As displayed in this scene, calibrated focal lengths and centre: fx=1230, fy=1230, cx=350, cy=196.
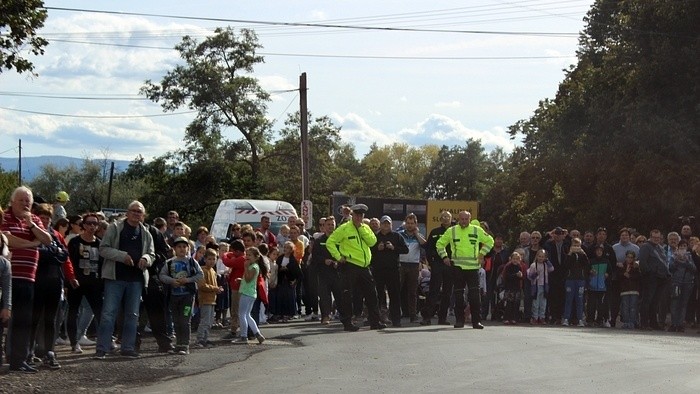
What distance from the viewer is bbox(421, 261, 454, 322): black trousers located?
20859 millimetres

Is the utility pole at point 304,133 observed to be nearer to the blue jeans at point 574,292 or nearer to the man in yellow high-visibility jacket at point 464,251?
the blue jeans at point 574,292

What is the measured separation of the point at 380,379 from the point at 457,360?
6.47 feet

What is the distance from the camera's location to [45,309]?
13914mm

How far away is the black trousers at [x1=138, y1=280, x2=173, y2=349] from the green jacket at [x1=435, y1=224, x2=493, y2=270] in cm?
584

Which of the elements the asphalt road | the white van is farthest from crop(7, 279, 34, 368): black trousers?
the white van

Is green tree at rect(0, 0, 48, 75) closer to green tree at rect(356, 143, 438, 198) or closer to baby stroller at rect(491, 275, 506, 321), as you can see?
Answer: baby stroller at rect(491, 275, 506, 321)

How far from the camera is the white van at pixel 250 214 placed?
3359 centimetres

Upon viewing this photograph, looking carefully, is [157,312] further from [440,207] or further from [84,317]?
[440,207]

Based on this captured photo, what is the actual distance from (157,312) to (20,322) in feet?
10.5

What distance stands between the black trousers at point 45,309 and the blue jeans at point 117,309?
3.82 ft

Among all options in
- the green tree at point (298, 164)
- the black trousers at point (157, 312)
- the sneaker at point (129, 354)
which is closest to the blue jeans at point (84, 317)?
the black trousers at point (157, 312)

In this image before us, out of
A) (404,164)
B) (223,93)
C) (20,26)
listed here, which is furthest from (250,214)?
(404,164)

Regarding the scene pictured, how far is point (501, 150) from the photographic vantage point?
143625mm

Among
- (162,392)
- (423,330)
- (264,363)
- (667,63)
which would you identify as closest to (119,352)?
(264,363)
